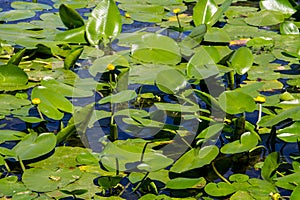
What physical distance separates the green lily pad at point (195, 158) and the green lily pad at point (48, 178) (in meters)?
0.24

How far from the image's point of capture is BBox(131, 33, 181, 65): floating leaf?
2.00 m

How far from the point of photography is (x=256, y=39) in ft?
7.39

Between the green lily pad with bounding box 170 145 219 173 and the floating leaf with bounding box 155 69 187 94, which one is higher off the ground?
the floating leaf with bounding box 155 69 187 94

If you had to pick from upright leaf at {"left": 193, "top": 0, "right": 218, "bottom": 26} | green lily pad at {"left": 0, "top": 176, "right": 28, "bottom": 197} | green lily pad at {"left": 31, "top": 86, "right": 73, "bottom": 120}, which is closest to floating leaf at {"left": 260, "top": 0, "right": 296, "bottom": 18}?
upright leaf at {"left": 193, "top": 0, "right": 218, "bottom": 26}

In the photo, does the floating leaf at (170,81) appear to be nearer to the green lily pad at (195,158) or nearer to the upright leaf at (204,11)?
the green lily pad at (195,158)

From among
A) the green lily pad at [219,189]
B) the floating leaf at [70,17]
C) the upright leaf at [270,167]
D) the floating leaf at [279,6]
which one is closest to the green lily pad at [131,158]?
the green lily pad at [219,189]

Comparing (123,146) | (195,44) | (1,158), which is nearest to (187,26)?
(195,44)

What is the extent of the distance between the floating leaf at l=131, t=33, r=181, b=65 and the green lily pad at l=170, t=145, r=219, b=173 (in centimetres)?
56

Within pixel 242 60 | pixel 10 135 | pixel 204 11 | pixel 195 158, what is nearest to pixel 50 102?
pixel 10 135

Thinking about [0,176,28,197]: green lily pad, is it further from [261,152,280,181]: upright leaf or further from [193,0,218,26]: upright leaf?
[193,0,218,26]: upright leaf

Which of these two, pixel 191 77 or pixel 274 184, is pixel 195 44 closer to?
pixel 191 77

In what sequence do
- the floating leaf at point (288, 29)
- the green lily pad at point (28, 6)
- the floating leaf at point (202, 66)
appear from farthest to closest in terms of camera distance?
the green lily pad at point (28, 6)
the floating leaf at point (288, 29)
the floating leaf at point (202, 66)

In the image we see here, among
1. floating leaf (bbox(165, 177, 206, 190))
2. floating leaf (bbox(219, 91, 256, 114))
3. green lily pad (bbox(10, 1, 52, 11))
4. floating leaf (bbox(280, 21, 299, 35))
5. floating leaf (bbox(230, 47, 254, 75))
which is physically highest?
floating leaf (bbox(219, 91, 256, 114))

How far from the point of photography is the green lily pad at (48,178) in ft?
4.59
